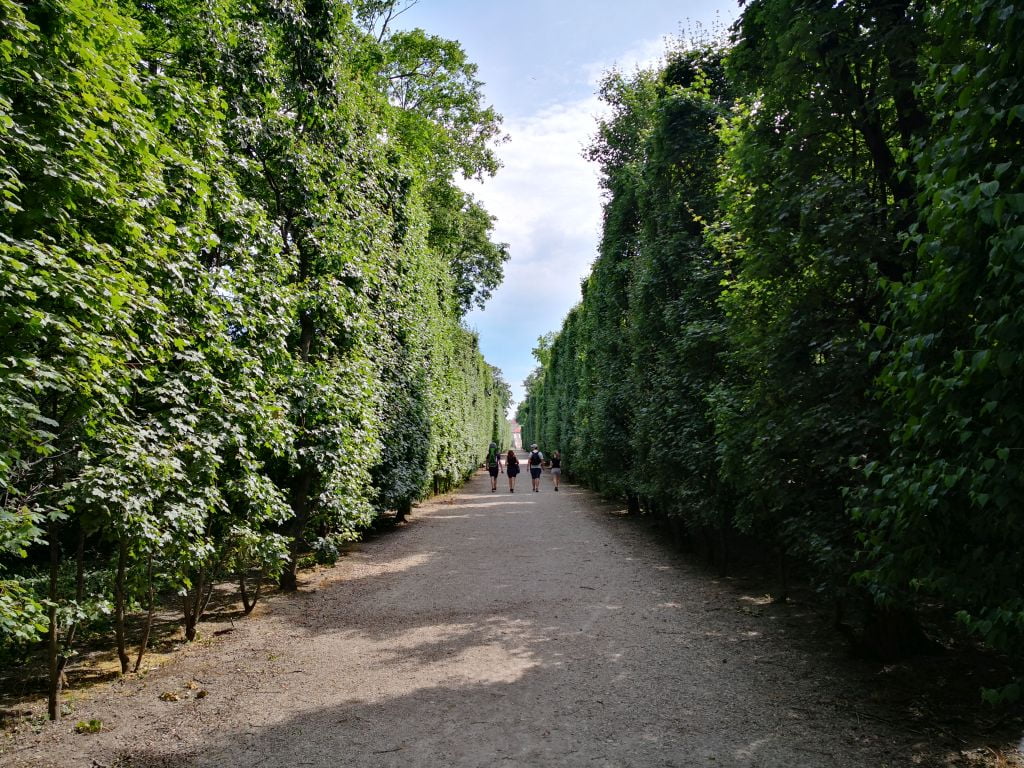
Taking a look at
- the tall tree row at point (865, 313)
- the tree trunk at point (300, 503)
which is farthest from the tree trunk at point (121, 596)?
the tall tree row at point (865, 313)

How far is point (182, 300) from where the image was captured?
4777 millimetres

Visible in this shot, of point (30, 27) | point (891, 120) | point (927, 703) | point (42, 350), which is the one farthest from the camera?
point (891, 120)

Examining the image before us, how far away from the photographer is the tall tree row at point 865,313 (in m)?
2.54

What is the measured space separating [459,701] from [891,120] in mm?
6253

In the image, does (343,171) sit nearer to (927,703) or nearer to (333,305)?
(333,305)

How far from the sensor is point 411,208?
12453 millimetres

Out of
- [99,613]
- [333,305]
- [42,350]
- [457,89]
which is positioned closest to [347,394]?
[333,305]

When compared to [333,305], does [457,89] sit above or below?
above

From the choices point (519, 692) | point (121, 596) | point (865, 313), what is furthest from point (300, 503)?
point (865, 313)

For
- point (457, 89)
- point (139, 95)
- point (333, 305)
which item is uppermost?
point (457, 89)

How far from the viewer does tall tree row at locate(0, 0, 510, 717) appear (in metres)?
3.33

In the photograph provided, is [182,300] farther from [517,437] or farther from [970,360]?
[517,437]

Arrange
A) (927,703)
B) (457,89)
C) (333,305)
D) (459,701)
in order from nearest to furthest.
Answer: (927,703) → (459,701) → (333,305) → (457,89)

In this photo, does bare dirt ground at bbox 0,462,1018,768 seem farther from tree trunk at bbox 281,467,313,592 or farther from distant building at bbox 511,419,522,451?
distant building at bbox 511,419,522,451
